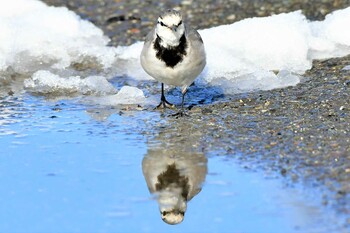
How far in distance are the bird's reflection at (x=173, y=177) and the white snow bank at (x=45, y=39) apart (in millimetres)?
2850

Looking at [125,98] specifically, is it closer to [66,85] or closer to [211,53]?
[66,85]

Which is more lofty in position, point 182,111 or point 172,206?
point 182,111

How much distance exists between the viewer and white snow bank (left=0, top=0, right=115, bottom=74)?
8.23m

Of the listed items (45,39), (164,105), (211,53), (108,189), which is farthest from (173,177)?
(45,39)

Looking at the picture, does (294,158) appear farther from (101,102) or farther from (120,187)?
(101,102)

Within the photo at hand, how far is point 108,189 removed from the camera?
4832 millimetres

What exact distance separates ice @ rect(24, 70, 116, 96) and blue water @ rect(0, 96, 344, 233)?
0.86m

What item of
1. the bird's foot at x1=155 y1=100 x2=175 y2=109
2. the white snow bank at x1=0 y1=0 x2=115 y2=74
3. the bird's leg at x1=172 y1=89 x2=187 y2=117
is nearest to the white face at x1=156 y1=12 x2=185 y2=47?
the bird's leg at x1=172 y1=89 x2=187 y2=117

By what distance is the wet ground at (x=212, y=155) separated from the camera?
4.36 meters

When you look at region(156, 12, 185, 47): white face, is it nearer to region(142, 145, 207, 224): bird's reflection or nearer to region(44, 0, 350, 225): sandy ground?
region(44, 0, 350, 225): sandy ground

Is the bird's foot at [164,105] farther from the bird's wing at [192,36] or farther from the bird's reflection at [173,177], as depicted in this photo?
the bird's reflection at [173,177]

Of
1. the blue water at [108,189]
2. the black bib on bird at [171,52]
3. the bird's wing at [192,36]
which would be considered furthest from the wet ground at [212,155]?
the bird's wing at [192,36]

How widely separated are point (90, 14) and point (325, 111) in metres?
4.22

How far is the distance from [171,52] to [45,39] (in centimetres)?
263
